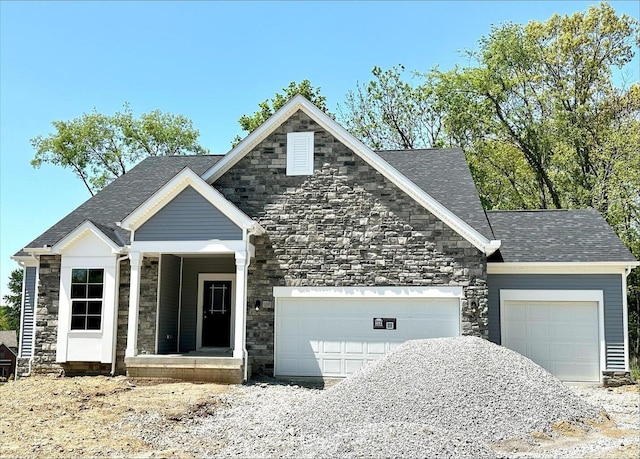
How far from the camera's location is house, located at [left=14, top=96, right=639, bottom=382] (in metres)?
14.2

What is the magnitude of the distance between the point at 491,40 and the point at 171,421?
23.9 meters

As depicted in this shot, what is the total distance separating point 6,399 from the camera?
1186 centimetres

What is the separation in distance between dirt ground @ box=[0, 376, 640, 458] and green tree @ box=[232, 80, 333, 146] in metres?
18.9

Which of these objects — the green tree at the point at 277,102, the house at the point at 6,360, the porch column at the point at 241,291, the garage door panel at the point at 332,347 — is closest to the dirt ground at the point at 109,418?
the porch column at the point at 241,291

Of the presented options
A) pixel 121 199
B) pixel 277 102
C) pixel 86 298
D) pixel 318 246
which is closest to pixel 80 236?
pixel 86 298

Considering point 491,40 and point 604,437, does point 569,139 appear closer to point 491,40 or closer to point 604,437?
point 491,40

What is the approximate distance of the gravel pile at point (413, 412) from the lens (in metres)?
8.18

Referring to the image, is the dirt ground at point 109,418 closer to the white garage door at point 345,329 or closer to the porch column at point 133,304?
the porch column at point 133,304

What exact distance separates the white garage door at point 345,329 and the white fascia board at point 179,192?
224cm

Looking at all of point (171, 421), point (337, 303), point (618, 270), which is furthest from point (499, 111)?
point (171, 421)

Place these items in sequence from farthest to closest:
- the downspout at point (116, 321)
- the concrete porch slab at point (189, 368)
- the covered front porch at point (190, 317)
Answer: the downspout at point (116, 321)
the covered front porch at point (190, 317)
the concrete porch slab at point (189, 368)

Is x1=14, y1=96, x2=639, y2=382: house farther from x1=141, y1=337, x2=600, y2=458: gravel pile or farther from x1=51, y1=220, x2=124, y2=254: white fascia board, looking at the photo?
x1=141, y1=337, x2=600, y2=458: gravel pile

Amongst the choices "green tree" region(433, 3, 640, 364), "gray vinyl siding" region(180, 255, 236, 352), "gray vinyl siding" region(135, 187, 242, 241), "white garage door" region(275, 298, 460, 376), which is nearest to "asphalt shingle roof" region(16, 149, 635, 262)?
"gray vinyl siding" region(135, 187, 242, 241)

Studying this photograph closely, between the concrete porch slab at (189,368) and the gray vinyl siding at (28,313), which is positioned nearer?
the concrete porch slab at (189,368)
